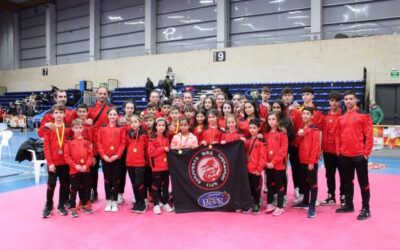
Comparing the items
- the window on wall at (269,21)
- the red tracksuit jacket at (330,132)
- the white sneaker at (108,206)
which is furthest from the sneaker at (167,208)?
the window on wall at (269,21)

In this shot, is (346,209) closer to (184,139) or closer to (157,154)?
(184,139)

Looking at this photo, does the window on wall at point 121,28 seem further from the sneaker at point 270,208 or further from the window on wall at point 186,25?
the sneaker at point 270,208

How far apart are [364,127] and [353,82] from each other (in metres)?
10.3

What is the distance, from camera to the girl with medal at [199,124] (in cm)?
501

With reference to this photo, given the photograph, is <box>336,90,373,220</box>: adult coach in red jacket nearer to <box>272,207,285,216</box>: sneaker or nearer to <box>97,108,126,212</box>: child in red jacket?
<box>272,207,285,216</box>: sneaker

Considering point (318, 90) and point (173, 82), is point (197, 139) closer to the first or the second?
point (318, 90)

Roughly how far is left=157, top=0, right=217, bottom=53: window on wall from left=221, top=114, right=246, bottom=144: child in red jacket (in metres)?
13.7

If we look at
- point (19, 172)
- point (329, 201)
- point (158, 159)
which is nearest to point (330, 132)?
point (329, 201)

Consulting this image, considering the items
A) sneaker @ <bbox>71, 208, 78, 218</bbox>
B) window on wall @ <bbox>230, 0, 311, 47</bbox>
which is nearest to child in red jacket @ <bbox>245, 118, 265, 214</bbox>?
sneaker @ <bbox>71, 208, 78, 218</bbox>

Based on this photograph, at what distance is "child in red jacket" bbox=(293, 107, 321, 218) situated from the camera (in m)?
4.51

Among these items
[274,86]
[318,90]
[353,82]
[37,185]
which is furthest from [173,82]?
[37,185]

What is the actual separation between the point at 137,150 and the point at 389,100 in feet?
40.4

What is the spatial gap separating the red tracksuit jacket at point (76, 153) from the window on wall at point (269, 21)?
13.4 metres

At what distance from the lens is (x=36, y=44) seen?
83.3ft
